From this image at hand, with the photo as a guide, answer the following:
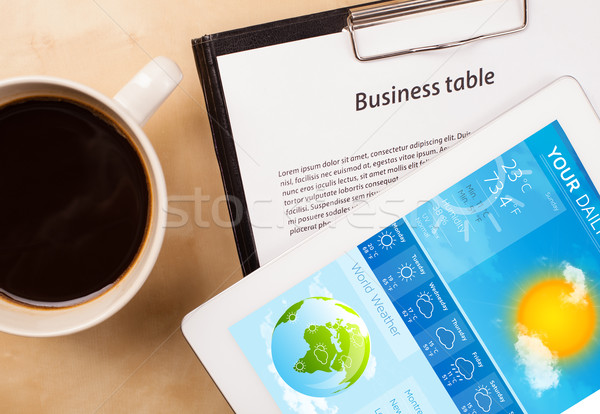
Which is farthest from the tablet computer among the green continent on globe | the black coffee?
the black coffee

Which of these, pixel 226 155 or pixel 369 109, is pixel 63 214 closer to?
pixel 226 155

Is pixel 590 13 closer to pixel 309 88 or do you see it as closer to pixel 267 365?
pixel 309 88

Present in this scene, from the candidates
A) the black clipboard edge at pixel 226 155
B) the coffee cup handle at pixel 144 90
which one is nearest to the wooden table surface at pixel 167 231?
the black clipboard edge at pixel 226 155

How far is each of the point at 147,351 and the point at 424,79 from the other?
1.15 ft

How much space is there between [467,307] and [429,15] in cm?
25

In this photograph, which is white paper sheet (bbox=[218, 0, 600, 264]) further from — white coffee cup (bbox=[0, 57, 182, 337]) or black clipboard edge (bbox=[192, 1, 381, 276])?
white coffee cup (bbox=[0, 57, 182, 337])

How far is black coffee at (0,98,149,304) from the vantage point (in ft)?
1.28

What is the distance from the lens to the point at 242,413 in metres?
0.41

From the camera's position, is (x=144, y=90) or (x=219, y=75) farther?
(x=219, y=75)

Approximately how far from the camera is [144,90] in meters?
0.33

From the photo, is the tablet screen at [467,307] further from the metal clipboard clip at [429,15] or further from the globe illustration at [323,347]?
the metal clipboard clip at [429,15]

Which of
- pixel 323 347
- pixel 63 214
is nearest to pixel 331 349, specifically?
pixel 323 347

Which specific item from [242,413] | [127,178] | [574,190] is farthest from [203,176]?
[574,190]

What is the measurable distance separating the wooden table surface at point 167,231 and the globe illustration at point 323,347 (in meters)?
0.09
